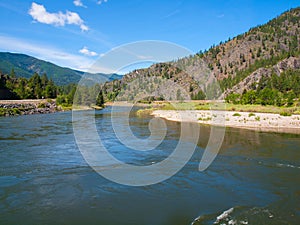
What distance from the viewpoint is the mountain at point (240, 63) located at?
130875 mm

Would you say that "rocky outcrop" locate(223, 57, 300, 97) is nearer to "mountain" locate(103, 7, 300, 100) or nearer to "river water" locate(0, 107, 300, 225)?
"mountain" locate(103, 7, 300, 100)

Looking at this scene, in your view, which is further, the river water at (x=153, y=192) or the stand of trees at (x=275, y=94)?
the stand of trees at (x=275, y=94)

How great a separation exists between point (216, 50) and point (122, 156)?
630 ft

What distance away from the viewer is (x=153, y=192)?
1152cm

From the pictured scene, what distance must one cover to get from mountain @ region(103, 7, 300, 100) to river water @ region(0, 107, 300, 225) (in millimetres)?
111484

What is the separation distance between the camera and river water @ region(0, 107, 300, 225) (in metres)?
9.13

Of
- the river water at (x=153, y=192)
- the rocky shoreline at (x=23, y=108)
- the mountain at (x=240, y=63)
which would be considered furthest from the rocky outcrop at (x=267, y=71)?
the river water at (x=153, y=192)

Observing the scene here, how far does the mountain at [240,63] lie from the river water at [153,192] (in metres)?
111

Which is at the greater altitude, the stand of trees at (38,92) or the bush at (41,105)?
the stand of trees at (38,92)

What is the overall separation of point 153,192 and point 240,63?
17230 cm

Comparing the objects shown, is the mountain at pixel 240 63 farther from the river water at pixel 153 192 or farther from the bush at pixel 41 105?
the river water at pixel 153 192

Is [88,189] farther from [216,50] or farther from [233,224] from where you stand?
[216,50]

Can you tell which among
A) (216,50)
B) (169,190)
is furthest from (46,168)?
(216,50)

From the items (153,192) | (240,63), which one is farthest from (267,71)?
(153,192)
